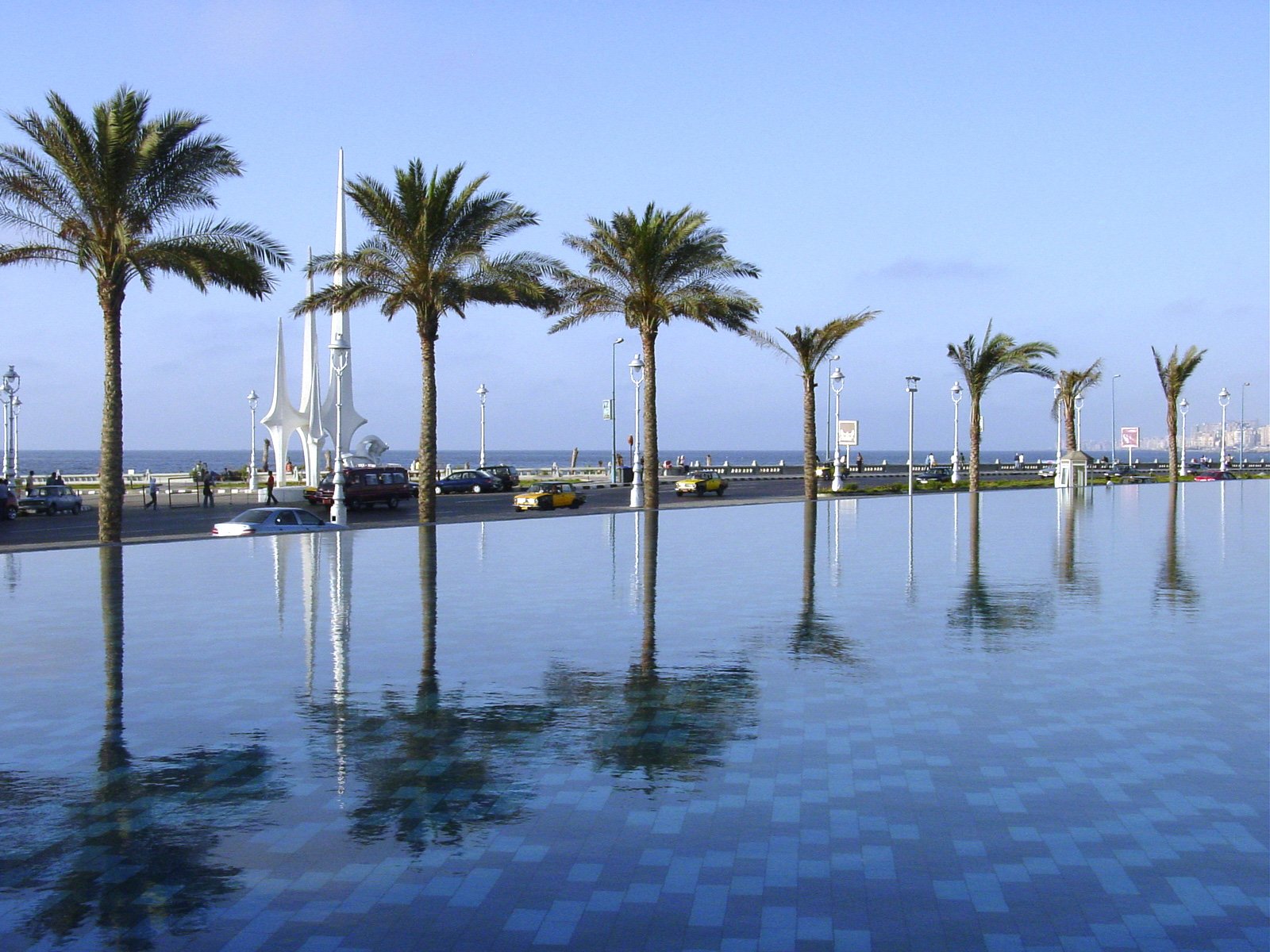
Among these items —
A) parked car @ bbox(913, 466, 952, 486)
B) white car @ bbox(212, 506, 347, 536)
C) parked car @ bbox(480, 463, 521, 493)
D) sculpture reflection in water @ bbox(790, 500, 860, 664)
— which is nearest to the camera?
sculpture reflection in water @ bbox(790, 500, 860, 664)

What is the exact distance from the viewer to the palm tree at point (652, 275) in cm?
3406

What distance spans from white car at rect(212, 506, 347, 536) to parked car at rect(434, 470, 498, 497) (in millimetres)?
29444

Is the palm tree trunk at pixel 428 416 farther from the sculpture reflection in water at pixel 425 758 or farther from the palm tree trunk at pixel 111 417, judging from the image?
the sculpture reflection in water at pixel 425 758

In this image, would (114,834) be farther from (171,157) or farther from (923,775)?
(171,157)

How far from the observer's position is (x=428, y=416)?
30.2m

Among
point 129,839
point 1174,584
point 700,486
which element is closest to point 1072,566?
point 1174,584

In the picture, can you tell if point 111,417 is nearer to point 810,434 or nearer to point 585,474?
point 810,434

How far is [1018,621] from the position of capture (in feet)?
42.4

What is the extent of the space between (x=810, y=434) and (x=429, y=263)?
64.7 feet

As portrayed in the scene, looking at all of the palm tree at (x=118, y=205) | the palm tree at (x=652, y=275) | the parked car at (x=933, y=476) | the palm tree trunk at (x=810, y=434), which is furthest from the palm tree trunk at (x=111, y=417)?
the parked car at (x=933, y=476)

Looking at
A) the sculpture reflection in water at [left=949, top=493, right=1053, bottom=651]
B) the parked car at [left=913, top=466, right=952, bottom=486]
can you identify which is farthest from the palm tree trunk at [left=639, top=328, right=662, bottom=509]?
the parked car at [left=913, top=466, right=952, bottom=486]

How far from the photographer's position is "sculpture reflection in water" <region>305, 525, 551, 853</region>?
245 inches

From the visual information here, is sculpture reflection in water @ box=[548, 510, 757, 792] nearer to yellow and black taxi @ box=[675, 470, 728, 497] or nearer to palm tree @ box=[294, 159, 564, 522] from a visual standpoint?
palm tree @ box=[294, 159, 564, 522]

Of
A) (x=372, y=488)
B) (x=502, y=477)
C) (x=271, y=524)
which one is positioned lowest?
(x=271, y=524)
